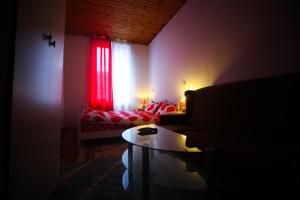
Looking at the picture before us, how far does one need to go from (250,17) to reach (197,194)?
6.64 ft

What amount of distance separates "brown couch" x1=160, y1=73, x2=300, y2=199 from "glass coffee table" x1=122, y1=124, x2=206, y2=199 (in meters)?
0.18

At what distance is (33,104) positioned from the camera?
87 centimetres

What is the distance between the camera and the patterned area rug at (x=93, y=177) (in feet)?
4.22

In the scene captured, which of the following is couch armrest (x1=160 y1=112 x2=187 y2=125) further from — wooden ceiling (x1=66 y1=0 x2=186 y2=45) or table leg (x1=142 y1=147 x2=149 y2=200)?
wooden ceiling (x1=66 y1=0 x2=186 y2=45)

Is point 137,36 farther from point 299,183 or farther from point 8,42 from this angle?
point 299,183

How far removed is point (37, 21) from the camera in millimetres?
896

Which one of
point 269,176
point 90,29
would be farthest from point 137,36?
point 269,176

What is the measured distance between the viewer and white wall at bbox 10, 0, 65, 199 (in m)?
0.70

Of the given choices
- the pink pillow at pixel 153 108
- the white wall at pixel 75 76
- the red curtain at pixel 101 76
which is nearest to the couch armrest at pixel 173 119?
the pink pillow at pixel 153 108

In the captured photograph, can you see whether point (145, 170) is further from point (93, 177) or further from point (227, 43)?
point (227, 43)

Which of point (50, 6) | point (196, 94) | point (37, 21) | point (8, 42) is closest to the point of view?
point (8, 42)

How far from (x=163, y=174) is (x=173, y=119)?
104 centimetres

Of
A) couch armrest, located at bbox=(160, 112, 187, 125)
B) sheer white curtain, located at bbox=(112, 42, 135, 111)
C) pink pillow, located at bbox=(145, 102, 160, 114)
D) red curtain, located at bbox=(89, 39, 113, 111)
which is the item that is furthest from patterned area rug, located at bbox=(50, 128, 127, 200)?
sheer white curtain, located at bbox=(112, 42, 135, 111)

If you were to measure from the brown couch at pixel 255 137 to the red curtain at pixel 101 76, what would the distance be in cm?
340
